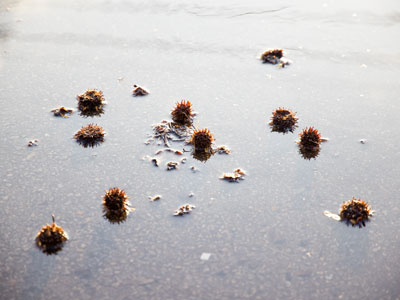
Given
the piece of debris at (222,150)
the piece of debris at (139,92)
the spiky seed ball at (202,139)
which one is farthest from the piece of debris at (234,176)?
the piece of debris at (139,92)

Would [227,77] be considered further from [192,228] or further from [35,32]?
[35,32]

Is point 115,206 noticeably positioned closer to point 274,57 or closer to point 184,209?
point 184,209

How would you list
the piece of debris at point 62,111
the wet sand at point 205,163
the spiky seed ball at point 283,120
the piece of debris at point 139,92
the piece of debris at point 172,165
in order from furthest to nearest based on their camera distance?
the piece of debris at point 139,92 < the piece of debris at point 62,111 < the spiky seed ball at point 283,120 < the piece of debris at point 172,165 < the wet sand at point 205,163

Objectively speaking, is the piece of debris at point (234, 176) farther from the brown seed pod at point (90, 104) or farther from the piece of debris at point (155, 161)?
the brown seed pod at point (90, 104)

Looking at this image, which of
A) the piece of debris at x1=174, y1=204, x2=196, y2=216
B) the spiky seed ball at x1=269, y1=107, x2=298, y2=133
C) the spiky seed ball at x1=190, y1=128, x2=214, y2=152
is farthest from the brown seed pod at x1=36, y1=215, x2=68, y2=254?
the spiky seed ball at x1=269, y1=107, x2=298, y2=133

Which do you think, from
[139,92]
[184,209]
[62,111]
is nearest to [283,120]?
[184,209]

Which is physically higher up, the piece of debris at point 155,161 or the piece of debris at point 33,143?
the piece of debris at point 33,143

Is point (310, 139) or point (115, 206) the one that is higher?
point (310, 139)
